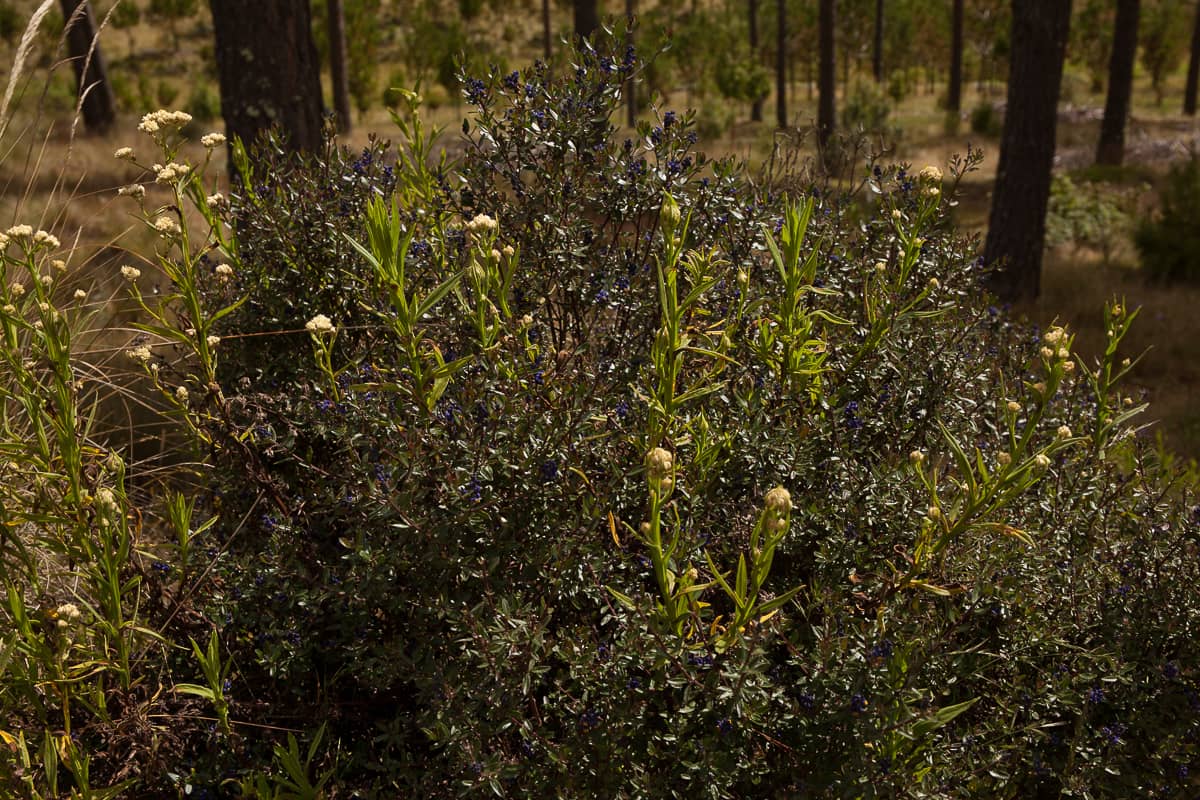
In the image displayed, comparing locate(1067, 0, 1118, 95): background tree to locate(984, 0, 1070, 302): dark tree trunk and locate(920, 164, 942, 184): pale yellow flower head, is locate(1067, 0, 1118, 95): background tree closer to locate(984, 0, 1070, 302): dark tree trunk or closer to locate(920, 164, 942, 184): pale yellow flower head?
locate(984, 0, 1070, 302): dark tree trunk

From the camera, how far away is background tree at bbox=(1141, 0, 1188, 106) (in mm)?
32688

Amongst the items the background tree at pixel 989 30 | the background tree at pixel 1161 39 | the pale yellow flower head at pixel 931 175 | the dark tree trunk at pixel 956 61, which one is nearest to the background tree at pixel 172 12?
the dark tree trunk at pixel 956 61

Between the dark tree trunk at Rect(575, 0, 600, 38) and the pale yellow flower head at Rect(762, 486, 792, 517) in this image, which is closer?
the pale yellow flower head at Rect(762, 486, 792, 517)

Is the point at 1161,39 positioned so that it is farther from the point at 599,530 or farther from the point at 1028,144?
the point at 599,530

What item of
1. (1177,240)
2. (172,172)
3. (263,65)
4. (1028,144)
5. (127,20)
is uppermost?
(127,20)

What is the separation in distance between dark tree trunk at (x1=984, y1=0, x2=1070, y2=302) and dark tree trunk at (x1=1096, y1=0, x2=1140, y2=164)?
8.40m

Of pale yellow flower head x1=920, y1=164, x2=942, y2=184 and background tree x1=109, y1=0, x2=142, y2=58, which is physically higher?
background tree x1=109, y1=0, x2=142, y2=58

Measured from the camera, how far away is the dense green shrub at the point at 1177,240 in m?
9.66

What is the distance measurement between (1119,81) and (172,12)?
3121 centimetres

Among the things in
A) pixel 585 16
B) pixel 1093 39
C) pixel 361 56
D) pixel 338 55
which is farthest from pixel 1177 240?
pixel 1093 39

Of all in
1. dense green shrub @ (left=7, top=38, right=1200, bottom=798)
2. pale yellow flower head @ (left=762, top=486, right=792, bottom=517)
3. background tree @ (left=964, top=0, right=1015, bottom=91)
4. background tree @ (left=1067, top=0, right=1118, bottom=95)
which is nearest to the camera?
pale yellow flower head @ (left=762, top=486, right=792, bottom=517)

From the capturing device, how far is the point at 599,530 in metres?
2.17

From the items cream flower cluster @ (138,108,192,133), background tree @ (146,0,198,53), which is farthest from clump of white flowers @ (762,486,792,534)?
background tree @ (146,0,198,53)

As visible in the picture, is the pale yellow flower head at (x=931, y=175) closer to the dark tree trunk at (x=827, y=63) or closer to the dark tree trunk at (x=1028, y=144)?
the dark tree trunk at (x=1028, y=144)
